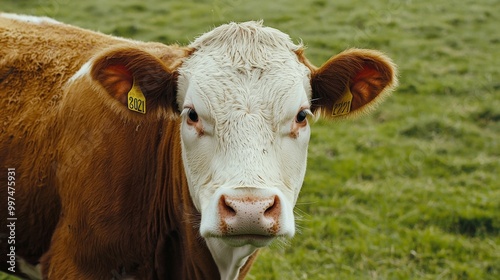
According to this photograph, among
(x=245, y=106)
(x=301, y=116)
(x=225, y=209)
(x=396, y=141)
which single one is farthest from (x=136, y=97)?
(x=396, y=141)

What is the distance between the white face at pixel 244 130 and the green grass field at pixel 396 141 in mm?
2608

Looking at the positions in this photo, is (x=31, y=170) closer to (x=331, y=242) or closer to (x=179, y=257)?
(x=179, y=257)

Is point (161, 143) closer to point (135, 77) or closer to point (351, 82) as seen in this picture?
point (135, 77)

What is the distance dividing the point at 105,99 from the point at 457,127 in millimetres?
6188

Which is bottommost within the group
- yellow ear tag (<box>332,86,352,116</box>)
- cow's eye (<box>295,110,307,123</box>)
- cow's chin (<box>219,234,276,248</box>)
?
cow's chin (<box>219,234,276,248</box>)

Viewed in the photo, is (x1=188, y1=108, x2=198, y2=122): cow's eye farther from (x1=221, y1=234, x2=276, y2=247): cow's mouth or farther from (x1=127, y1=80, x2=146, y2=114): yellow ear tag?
(x1=221, y1=234, x2=276, y2=247): cow's mouth

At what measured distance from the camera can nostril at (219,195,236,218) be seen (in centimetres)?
279

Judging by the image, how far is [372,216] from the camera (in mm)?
6738

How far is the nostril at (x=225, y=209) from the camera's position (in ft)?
9.14

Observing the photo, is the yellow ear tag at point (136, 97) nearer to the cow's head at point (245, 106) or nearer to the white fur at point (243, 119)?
the cow's head at point (245, 106)

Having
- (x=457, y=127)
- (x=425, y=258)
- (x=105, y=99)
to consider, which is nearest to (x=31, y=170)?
(x=105, y=99)

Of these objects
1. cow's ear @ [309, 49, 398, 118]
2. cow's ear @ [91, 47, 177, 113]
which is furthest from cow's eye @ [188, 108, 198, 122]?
cow's ear @ [309, 49, 398, 118]

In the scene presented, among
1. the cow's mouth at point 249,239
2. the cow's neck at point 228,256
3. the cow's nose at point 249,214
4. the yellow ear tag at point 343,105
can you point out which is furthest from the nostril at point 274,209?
the yellow ear tag at point 343,105

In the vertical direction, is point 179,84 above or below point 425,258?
above
